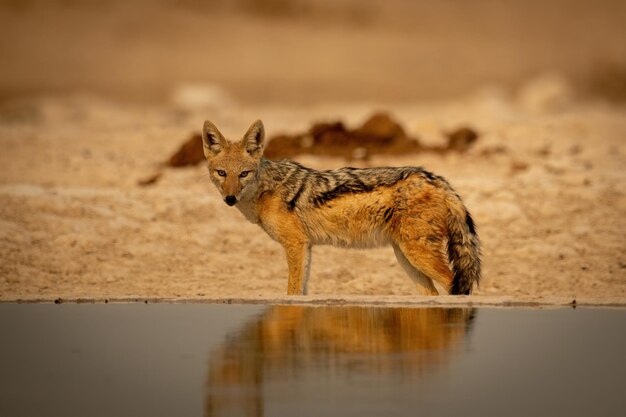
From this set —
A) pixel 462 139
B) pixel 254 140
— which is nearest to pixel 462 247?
pixel 254 140

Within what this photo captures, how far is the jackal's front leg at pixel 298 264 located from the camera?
9.50m

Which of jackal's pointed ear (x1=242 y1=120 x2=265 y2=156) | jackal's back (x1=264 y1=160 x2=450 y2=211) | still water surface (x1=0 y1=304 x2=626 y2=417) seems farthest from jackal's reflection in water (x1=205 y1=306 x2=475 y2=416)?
jackal's pointed ear (x1=242 y1=120 x2=265 y2=156)

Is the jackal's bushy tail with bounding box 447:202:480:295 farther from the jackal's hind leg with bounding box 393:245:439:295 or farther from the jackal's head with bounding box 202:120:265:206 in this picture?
the jackal's head with bounding box 202:120:265:206

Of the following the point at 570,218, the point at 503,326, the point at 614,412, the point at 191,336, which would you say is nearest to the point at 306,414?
the point at 614,412

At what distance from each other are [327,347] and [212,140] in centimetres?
381

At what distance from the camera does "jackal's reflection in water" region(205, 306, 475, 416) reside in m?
5.55

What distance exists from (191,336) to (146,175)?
10.5m

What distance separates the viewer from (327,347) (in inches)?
254

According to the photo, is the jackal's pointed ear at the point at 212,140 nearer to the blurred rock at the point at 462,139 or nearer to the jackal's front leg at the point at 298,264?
the jackal's front leg at the point at 298,264

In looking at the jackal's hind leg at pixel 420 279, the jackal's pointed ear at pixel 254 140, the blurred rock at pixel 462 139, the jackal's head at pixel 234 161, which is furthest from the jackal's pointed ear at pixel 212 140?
the blurred rock at pixel 462 139

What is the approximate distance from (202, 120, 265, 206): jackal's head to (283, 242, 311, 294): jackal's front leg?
616 mm

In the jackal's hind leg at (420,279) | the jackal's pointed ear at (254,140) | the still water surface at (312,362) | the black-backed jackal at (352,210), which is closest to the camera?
the still water surface at (312,362)

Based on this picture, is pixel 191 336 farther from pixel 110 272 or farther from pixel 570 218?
pixel 570 218

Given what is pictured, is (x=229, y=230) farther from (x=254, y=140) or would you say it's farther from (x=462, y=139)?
(x=462, y=139)
